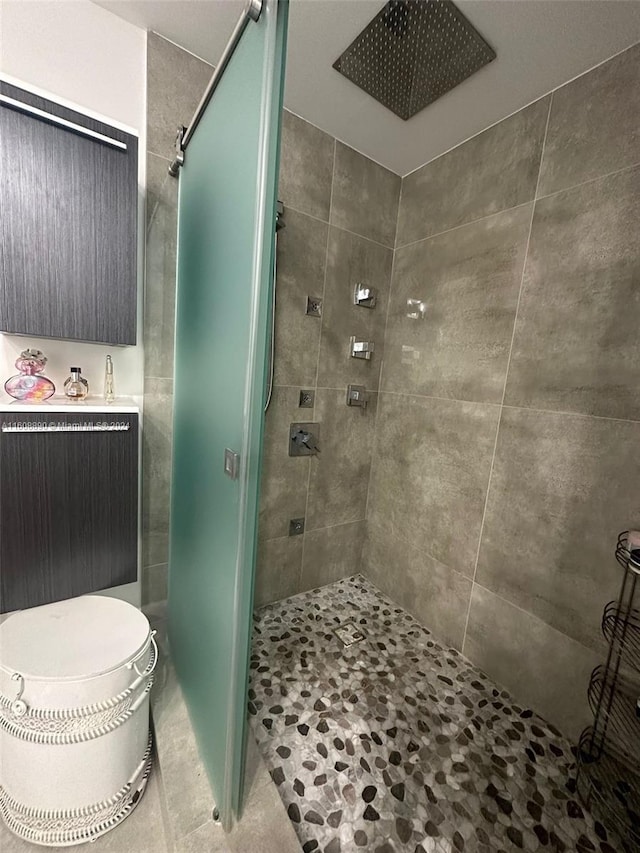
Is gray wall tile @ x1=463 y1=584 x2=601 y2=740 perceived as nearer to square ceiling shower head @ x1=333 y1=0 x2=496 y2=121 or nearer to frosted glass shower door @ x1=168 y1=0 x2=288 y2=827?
frosted glass shower door @ x1=168 y1=0 x2=288 y2=827

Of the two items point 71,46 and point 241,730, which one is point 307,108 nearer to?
point 71,46

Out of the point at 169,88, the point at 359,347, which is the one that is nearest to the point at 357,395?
the point at 359,347

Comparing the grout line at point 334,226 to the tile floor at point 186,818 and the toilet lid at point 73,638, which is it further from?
the tile floor at point 186,818

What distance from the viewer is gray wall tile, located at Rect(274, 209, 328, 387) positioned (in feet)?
5.13

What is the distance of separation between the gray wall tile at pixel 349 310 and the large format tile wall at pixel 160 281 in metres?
0.72

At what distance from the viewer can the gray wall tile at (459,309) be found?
1.38m

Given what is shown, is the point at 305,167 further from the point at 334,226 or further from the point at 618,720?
the point at 618,720

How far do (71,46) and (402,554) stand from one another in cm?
242

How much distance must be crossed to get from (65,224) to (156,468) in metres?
0.89

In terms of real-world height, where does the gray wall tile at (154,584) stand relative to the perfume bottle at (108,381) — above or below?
below

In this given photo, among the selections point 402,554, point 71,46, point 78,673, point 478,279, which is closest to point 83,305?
point 71,46

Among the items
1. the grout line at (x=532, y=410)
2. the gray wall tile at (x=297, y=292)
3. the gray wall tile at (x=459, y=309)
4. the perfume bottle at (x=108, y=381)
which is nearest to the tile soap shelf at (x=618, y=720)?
the grout line at (x=532, y=410)

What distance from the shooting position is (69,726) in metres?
0.81

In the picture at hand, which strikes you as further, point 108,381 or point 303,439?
point 303,439
